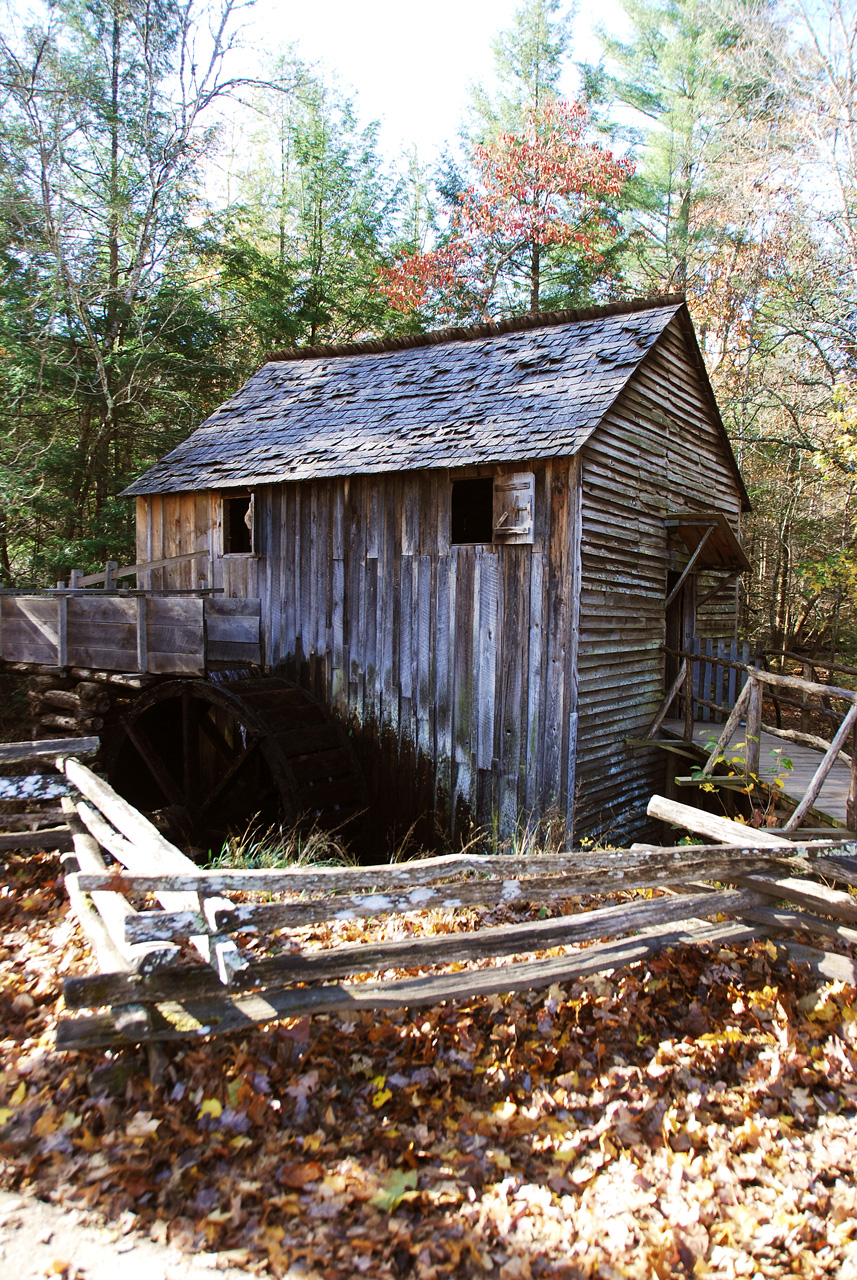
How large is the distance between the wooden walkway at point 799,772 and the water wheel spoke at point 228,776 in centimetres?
497

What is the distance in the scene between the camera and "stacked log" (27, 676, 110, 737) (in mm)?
9688

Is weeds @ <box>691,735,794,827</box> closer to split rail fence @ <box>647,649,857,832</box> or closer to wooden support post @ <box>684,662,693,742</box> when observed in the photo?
split rail fence @ <box>647,649,857,832</box>

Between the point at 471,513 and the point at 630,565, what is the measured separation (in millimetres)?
3751

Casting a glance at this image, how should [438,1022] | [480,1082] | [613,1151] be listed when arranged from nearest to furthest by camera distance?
[613,1151] < [480,1082] < [438,1022]

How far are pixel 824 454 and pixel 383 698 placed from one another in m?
9.51

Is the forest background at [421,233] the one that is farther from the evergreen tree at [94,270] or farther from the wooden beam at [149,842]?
the wooden beam at [149,842]

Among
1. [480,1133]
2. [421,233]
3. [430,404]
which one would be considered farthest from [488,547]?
[421,233]

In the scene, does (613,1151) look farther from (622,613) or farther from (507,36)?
(507,36)

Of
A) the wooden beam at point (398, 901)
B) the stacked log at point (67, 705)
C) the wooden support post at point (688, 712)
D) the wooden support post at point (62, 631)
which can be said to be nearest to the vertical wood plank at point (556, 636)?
the wooden support post at point (688, 712)

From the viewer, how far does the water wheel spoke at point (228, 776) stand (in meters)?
8.74

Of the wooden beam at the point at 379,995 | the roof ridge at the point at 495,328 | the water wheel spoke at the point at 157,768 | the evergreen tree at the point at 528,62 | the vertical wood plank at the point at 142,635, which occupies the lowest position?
the water wheel spoke at the point at 157,768

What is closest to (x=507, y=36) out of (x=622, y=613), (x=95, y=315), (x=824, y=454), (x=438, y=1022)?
(x=95, y=315)

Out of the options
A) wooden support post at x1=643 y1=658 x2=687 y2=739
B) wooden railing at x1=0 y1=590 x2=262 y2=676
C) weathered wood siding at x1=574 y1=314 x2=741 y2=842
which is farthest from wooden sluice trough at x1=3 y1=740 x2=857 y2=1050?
wooden support post at x1=643 y1=658 x2=687 y2=739

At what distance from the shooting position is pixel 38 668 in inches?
395
